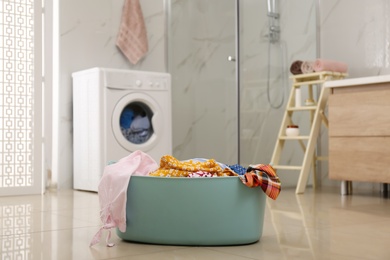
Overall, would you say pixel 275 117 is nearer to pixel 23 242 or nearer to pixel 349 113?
pixel 349 113

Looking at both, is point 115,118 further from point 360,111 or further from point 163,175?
point 163,175

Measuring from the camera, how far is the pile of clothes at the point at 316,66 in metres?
3.87

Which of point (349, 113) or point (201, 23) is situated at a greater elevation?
point (201, 23)

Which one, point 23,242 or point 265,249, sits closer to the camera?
point 265,249

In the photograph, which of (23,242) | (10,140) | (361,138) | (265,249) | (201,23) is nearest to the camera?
(265,249)

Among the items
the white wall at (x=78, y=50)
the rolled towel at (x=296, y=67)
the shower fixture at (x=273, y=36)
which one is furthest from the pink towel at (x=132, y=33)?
the rolled towel at (x=296, y=67)

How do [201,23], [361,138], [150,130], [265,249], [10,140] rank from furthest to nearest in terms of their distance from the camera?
[201,23] → [150,130] → [10,140] → [361,138] → [265,249]

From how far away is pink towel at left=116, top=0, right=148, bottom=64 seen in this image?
14.5ft

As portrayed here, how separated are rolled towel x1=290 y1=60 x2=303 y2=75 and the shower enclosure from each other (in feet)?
0.78

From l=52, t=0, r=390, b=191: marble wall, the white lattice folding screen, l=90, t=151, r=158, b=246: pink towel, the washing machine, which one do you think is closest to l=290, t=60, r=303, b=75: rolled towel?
l=52, t=0, r=390, b=191: marble wall

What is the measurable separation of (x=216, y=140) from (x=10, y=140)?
1.53 meters

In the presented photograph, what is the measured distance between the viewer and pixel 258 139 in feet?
13.7

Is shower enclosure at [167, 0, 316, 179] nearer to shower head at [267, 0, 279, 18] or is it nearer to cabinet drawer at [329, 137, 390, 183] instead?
shower head at [267, 0, 279, 18]

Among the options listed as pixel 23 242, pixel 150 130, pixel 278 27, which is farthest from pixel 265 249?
pixel 278 27
